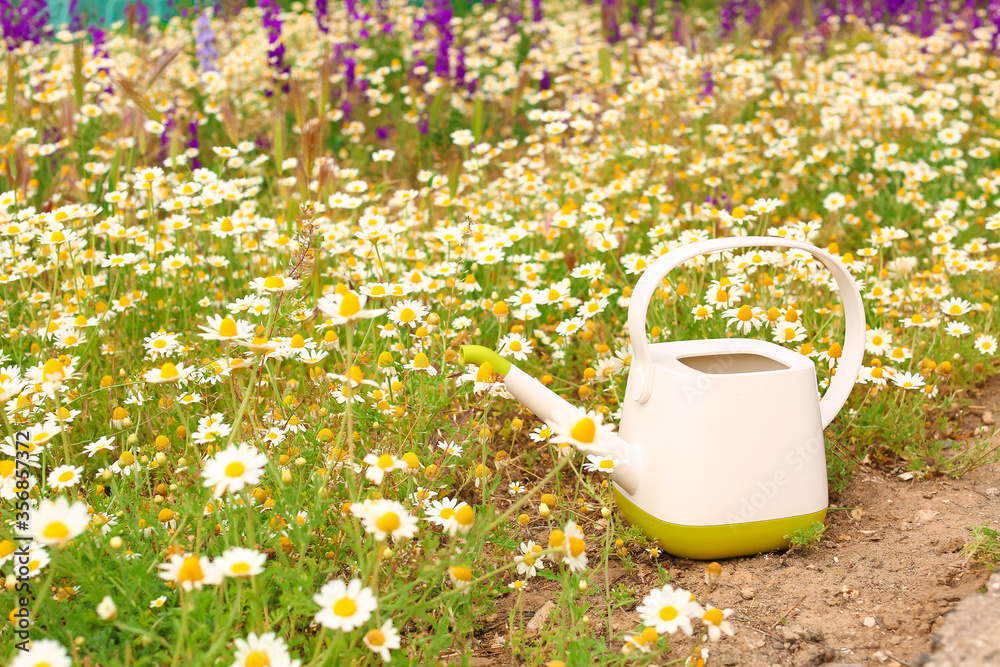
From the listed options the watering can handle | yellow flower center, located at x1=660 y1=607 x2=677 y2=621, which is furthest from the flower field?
the watering can handle

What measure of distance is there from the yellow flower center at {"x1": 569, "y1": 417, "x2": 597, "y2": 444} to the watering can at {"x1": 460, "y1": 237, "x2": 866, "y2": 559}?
0.38 m

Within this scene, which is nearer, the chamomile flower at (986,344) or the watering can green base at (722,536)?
the watering can green base at (722,536)

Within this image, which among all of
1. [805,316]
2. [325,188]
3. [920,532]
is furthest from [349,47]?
[920,532]

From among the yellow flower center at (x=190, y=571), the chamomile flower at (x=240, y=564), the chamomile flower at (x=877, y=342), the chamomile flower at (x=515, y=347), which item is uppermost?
the yellow flower center at (x=190, y=571)

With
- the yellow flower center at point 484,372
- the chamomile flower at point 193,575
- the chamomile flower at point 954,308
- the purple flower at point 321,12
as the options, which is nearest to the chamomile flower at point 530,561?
the yellow flower center at point 484,372

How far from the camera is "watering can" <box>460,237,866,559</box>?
4.75 ft

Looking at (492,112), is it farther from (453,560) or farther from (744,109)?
(453,560)

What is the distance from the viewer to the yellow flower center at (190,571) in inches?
38.2

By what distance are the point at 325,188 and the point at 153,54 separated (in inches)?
119

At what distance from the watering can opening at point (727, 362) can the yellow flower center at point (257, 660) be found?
964 millimetres

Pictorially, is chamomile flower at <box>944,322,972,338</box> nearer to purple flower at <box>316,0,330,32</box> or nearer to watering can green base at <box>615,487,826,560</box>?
watering can green base at <box>615,487,826,560</box>

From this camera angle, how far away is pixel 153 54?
5012 mm

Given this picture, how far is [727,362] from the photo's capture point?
5.51 feet

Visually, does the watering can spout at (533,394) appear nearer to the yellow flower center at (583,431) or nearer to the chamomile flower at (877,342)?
the yellow flower center at (583,431)
